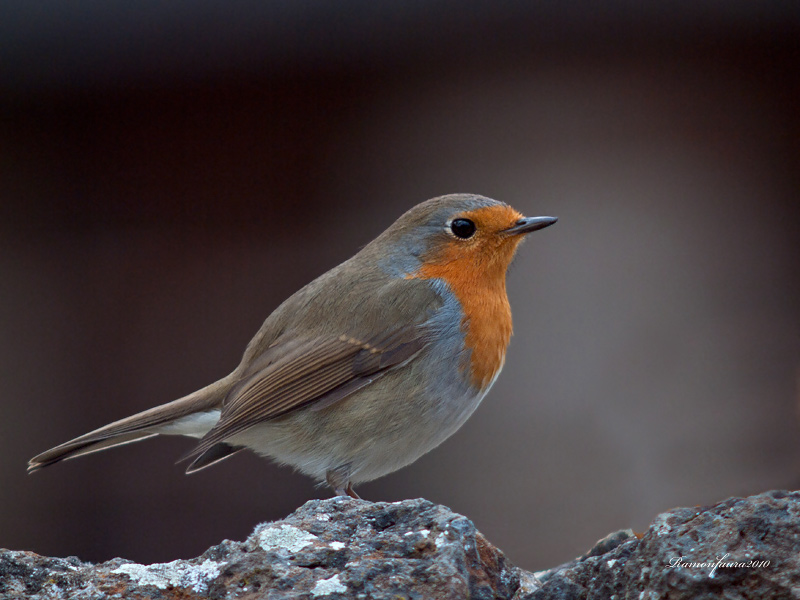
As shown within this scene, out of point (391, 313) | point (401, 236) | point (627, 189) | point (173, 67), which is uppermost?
point (173, 67)

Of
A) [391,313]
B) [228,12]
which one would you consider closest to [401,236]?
[391,313]

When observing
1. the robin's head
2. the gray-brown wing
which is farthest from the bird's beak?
the gray-brown wing

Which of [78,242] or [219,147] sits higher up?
[219,147]

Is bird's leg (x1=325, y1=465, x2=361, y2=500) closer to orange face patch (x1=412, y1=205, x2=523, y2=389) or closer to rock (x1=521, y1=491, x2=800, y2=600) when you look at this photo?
orange face patch (x1=412, y1=205, x2=523, y2=389)

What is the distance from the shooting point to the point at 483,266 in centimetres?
330

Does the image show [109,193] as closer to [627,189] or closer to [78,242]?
[78,242]

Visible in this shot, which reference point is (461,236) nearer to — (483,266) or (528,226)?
(483,266)

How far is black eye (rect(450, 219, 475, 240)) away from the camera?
3.34 m

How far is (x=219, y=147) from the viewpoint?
20.2ft

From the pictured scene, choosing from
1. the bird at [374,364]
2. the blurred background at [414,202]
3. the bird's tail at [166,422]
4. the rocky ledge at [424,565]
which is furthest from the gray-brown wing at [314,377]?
the blurred background at [414,202]

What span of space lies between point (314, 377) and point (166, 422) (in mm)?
623

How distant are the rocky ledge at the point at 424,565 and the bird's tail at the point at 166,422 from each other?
4.10ft

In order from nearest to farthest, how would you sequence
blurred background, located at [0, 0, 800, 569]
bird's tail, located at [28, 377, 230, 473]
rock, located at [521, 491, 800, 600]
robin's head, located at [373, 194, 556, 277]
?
rock, located at [521, 491, 800, 600] → bird's tail, located at [28, 377, 230, 473] → robin's head, located at [373, 194, 556, 277] → blurred background, located at [0, 0, 800, 569]

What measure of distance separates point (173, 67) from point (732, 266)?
3.81m
